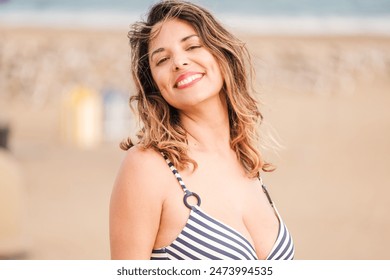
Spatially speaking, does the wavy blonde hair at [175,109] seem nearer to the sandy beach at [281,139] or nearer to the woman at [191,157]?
the woman at [191,157]

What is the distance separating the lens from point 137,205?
5.17 feet

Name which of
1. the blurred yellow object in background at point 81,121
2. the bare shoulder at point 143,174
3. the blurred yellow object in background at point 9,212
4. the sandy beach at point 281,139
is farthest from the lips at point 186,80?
the blurred yellow object in background at point 81,121

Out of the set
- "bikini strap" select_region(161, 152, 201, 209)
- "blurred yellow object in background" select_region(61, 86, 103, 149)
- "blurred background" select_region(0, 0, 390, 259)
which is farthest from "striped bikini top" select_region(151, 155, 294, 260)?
"blurred yellow object in background" select_region(61, 86, 103, 149)

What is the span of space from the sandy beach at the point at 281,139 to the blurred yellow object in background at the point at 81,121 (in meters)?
0.15

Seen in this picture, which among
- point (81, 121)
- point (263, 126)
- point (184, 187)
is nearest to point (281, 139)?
point (81, 121)

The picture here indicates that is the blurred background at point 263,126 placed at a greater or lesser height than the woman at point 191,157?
greater

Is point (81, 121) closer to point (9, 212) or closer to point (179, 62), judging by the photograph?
point (9, 212)

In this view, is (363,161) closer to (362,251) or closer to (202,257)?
(362,251)

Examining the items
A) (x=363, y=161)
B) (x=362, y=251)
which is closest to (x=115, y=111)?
(x=363, y=161)

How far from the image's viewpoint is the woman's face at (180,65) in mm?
1683

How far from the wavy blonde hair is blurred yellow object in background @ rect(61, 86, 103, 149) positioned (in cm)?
794

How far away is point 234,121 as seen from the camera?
6.07ft

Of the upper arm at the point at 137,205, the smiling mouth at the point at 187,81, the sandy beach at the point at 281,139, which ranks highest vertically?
the sandy beach at the point at 281,139
